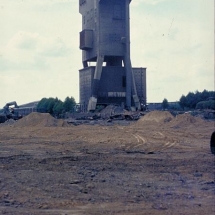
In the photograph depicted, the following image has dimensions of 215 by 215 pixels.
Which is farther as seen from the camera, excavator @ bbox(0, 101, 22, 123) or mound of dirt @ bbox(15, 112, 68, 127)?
excavator @ bbox(0, 101, 22, 123)

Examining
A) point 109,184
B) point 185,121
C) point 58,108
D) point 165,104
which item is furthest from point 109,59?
point 109,184

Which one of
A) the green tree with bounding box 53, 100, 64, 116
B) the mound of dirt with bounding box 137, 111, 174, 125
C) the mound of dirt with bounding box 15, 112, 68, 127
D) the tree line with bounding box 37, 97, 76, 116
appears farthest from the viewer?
the green tree with bounding box 53, 100, 64, 116

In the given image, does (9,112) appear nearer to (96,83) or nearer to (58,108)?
(96,83)

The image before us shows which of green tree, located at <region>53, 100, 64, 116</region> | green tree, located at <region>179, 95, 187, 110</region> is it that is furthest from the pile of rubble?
green tree, located at <region>179, 95, 187, 110</region>

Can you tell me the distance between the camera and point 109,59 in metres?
78.7

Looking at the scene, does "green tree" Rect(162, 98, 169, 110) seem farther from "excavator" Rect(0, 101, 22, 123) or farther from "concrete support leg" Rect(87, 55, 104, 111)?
"excavator" Rect(0, 101, 22, 123)

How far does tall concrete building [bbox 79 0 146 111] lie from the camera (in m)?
73.7

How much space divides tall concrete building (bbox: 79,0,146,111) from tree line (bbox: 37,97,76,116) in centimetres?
815

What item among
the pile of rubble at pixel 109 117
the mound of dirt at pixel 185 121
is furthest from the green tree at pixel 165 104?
the mound of dirt at pixel 185 121

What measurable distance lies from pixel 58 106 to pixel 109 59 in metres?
16.8

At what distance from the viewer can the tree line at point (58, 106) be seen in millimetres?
87562

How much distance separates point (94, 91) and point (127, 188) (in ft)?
211

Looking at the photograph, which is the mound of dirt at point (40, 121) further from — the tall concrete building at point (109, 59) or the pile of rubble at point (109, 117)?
the tall concrete building at point (109, 59)

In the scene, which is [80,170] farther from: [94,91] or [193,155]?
[94,91]
